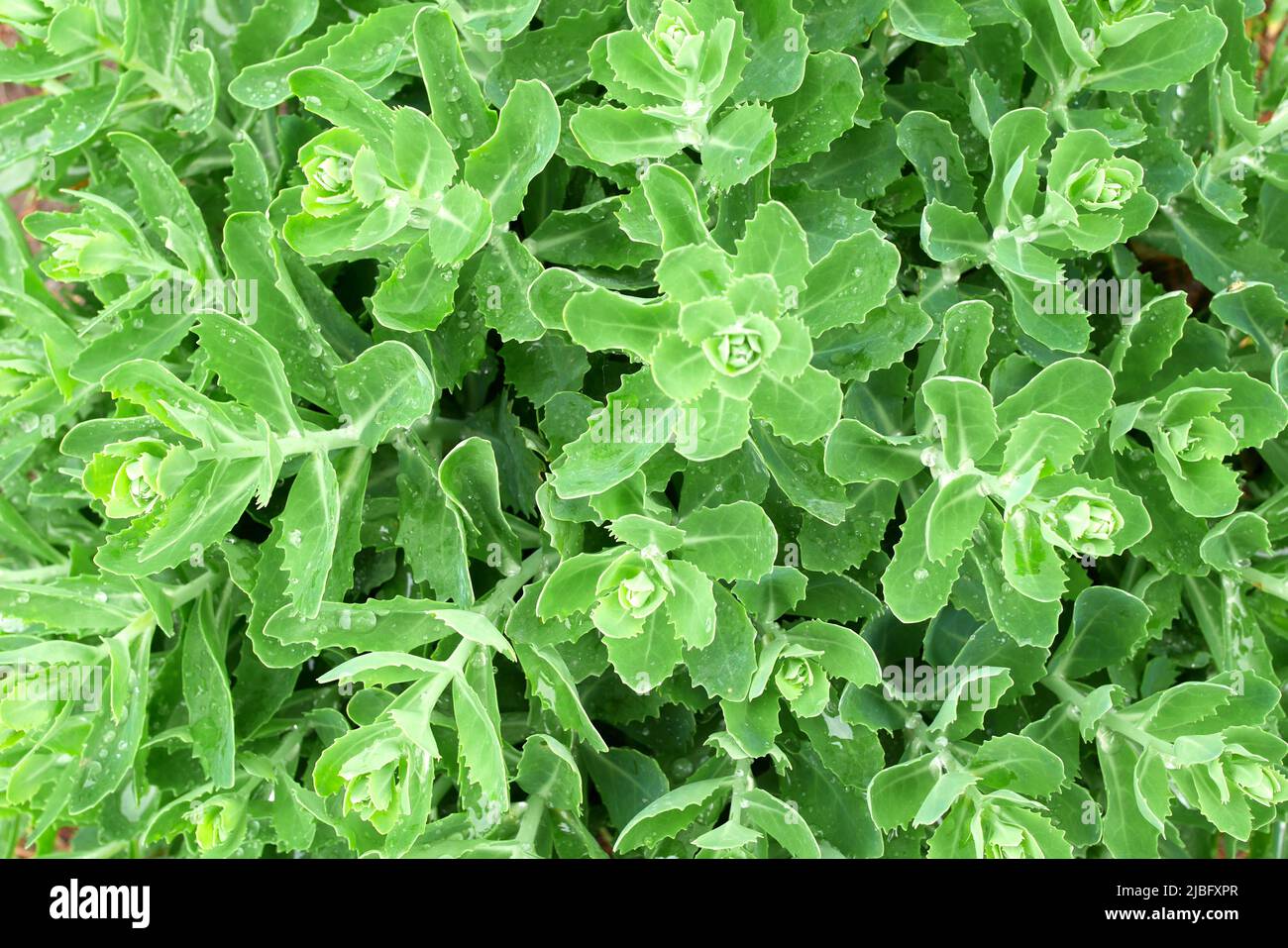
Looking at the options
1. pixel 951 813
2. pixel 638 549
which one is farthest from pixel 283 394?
pixel 951 813

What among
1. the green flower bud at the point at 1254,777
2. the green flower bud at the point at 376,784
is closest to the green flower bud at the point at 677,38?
the green flower bud at the point at 376,784

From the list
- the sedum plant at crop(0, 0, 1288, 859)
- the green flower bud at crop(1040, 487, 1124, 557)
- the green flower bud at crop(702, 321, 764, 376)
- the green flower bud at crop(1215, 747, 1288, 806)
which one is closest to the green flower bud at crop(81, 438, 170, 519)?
the sedum plant at crop(0, 0, 1288, 859)

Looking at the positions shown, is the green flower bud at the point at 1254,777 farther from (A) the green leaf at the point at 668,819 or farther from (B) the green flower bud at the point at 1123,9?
(B) the green flower bud at the point at 1123,9

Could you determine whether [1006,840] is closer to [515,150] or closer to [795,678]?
[795,678]

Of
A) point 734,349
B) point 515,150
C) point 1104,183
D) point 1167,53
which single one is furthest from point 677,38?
point 1167,53

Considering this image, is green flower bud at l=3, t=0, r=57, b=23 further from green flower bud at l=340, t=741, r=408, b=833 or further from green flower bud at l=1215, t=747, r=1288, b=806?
green flower bud at l=1215, t=747, r=1288, b=806

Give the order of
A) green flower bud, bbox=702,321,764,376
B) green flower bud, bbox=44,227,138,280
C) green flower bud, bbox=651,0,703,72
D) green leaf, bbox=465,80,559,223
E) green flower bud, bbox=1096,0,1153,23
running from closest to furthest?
green flower bud, bbox=702,321,764,376
green flower bud, bbox=651,0,703,72
green leaf, bbox=465,80,559,223
green flower bud, bbox=1096,0,1153,23
green flower bud, bbox=44,227,138,280
